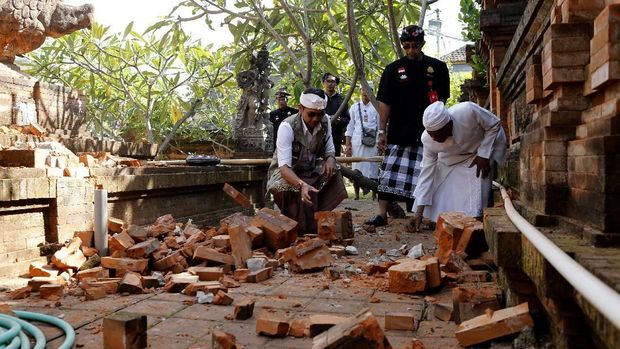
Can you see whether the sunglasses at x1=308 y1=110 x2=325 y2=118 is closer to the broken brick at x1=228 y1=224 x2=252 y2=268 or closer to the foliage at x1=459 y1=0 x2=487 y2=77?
the broken brick at x1=228 y1=224 x2=252 y2=268

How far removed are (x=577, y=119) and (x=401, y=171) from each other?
150 inches

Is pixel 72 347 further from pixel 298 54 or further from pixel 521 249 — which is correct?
pixel 298 54

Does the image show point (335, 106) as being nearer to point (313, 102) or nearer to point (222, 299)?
point (313, 102)

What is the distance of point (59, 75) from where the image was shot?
1399 cm

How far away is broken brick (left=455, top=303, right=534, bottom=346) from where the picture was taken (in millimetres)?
2170

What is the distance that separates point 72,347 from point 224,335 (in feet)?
2.17

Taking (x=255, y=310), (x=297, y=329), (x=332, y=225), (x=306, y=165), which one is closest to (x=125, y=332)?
(x=297, y=329)

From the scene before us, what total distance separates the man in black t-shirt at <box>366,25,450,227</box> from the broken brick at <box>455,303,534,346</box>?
3.73 meters

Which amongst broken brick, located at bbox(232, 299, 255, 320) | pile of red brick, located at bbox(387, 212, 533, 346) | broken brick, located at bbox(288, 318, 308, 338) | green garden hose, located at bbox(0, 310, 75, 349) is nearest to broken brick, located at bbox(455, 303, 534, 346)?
pile of red brick, located at bbox(387, 212, 533, 346)

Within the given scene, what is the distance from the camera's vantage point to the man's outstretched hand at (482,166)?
190 inches

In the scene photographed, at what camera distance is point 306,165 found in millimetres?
5648

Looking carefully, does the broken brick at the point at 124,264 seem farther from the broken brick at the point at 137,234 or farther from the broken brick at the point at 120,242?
the broken brick at the point at 137,234

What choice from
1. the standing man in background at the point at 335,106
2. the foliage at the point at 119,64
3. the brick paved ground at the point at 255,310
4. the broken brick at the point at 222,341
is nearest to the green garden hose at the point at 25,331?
the brick paved ground at the point at 255,310

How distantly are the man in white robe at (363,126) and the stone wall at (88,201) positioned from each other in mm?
2513
